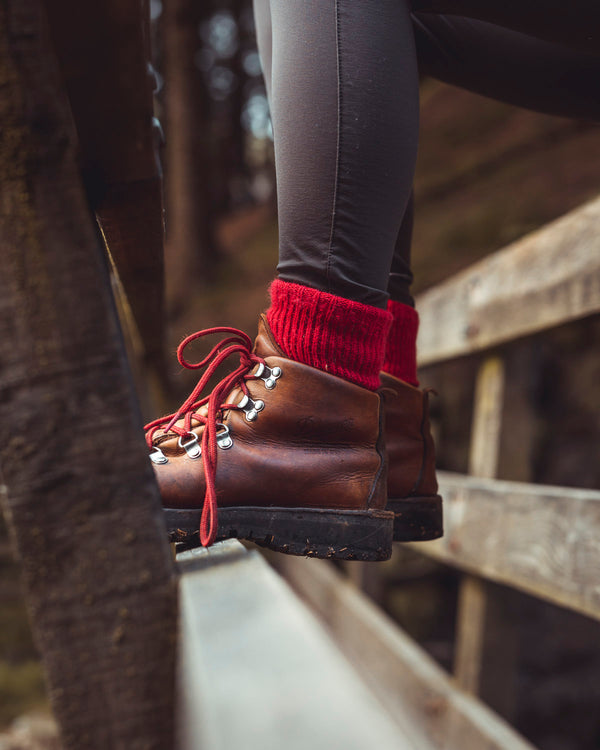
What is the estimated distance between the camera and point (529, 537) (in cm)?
122

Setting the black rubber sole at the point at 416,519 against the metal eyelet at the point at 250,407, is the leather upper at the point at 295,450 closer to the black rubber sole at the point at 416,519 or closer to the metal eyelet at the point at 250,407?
the metal eyelet at the point at 250,407

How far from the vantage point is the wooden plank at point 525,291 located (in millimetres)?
1103

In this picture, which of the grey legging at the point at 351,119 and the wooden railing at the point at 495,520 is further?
the wooden railing at the point at 495,520

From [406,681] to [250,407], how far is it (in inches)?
55.5

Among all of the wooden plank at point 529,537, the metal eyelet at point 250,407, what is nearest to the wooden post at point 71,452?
the metal eyelet at point 250,407

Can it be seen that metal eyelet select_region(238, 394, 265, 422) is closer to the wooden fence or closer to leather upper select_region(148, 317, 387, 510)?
leather upper select_region(148, 317, 387, 510)

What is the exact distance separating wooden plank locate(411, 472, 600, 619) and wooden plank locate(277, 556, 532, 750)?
308 mm

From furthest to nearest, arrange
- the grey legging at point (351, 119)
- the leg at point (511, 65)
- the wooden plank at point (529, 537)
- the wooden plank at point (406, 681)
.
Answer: the wooden plank at point (406, 681) → the wooden plank at point (529, 537) → the leg at point (511, 65) → the grey legging at point (351, 119)

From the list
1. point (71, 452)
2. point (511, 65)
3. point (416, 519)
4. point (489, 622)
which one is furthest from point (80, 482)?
point (489, 622)

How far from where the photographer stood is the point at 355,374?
68cm

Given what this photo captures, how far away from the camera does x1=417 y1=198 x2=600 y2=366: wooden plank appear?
1.10m

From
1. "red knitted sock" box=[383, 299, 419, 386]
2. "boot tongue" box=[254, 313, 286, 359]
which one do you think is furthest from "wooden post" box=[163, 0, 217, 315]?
"boot tongue" box=[254, 313, 286, 359]

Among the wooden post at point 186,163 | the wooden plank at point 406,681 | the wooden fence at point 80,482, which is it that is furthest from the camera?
the wooden post at point 186,163

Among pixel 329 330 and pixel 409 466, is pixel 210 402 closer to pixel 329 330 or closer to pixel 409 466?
pixel 329 330
